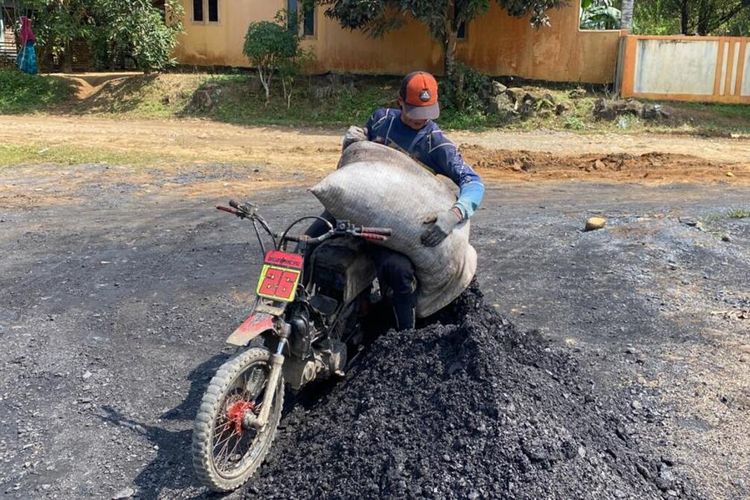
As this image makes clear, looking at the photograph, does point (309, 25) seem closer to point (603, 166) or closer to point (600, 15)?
point (600, 15)

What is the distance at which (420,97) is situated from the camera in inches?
164

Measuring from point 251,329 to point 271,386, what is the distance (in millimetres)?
272

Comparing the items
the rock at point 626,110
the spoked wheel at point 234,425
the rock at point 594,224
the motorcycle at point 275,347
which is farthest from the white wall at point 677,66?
the spoked wheel at point 234,425

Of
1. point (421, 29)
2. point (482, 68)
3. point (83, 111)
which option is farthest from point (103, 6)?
point (482, 68)

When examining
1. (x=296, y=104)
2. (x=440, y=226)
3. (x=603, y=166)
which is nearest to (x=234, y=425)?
(x=440, y=226)

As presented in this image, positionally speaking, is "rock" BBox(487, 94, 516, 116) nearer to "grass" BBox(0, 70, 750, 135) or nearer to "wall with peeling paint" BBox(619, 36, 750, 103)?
"grass" BBox(0, 70, 750, 135)

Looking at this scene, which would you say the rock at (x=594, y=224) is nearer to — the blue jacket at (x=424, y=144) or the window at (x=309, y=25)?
the blue jacket at (x=424, y=144)

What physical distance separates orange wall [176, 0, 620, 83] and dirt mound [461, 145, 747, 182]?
718 centimetres

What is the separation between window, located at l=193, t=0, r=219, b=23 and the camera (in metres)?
21.6

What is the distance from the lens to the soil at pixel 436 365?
324 cm

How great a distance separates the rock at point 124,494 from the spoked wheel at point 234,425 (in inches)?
18.8

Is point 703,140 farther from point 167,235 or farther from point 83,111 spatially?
point 83,111

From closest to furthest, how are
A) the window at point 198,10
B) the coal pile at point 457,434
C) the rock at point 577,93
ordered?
the coal pile at point 457,434 → the rock at point 577,93 → the window at point 198,10

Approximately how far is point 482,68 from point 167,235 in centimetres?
1461
